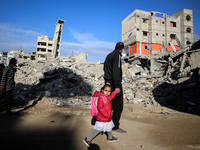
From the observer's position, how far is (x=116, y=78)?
246 cm

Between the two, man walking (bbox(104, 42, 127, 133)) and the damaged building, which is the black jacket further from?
the damaged building

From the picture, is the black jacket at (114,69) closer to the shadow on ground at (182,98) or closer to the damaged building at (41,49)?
the shadow on ground at (182,98)

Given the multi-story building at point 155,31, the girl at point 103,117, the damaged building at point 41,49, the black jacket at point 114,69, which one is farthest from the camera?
the damaged building at point 41,49

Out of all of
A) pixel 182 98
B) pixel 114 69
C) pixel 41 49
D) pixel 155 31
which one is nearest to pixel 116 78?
pixel 114 69

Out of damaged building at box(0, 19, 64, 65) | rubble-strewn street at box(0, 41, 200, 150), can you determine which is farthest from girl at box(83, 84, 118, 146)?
damaged building at box(0, 19, 64, 65)

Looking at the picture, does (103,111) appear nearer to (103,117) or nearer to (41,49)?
(103,117)

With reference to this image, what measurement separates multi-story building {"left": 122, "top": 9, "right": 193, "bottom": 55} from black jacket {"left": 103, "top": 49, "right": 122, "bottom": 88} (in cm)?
2329

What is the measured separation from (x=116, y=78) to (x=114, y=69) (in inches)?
7.7

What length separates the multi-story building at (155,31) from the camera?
25.1 meters

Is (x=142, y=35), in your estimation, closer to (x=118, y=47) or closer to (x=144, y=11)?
(x=144, y=11)

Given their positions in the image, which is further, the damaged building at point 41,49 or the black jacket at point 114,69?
the damaged building at point 41,49

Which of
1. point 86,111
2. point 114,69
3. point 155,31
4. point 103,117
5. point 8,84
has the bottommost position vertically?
point 86,111

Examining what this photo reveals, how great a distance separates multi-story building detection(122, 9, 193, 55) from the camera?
25062 millimetres

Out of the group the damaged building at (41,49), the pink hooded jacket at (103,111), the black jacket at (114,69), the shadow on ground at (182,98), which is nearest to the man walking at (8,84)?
the black jacket at (114,69)
